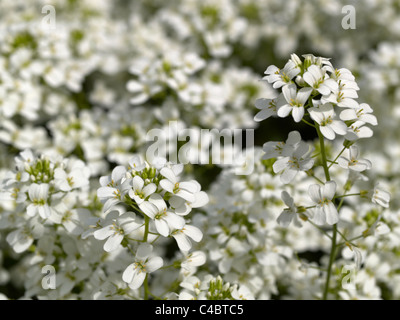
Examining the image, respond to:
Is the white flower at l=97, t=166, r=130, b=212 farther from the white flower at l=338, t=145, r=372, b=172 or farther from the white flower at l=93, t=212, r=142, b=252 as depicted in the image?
Answer: the white flower at l=338, t=145, r=372, b=172

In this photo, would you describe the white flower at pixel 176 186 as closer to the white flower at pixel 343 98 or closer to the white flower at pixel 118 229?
the white flower at pixel 118 229

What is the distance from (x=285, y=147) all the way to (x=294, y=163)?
9cm

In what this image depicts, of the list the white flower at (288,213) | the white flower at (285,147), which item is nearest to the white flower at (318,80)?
the white flower at (285,147)

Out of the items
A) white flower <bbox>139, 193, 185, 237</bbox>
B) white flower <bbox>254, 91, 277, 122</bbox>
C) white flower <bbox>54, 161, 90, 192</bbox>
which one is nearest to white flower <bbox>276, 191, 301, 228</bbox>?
white flower <bbox>254, 91, 277, 122</bbox>

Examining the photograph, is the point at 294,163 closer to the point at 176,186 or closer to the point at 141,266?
the point at 176,186

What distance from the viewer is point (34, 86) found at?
386 cm

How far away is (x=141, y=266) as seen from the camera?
87.3 inches

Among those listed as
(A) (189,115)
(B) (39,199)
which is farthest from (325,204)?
(A) (189,115)

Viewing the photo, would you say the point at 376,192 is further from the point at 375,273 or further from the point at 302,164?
the point at 375,273

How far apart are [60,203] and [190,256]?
0.73 m

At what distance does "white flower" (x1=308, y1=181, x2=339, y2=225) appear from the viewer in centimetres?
215

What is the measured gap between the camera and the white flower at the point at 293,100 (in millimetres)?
2117

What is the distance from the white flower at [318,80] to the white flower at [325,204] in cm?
42

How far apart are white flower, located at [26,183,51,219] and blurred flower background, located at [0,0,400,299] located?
0.01 meters
